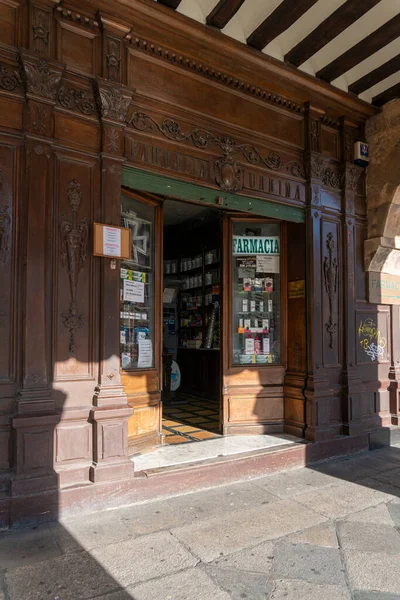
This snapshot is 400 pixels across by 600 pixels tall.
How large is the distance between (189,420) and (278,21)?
5.17m

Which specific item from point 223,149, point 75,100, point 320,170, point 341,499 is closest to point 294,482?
point 341,499

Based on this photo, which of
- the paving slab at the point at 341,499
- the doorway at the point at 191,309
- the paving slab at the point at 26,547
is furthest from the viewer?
the doorway at the point at 191,309

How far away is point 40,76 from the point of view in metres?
3.65

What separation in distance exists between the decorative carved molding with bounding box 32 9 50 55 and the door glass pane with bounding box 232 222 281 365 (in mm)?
3022

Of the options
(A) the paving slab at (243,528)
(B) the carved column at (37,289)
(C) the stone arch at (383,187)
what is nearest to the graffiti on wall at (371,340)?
(C) the stone arch at (383,187)

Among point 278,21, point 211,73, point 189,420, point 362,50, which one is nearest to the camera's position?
point 278,21

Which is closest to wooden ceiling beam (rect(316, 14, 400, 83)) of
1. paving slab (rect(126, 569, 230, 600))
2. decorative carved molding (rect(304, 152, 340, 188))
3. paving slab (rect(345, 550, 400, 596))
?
decorative carved molding (rect(304, 152, 340, 188))

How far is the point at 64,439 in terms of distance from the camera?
12.1 ft

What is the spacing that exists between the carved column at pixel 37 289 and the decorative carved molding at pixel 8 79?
0.07 m

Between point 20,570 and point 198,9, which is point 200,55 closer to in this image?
point 198,9

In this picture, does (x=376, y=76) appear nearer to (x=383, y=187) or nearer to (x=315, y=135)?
(x=315, y=135)

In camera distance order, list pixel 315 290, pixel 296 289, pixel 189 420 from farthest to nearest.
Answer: pixel 189 420 < pixel 296 289 < pixel 315 290

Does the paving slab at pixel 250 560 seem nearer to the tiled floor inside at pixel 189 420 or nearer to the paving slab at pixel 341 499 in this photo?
the paving slab at pixel 341 499

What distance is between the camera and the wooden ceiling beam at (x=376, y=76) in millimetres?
5305
